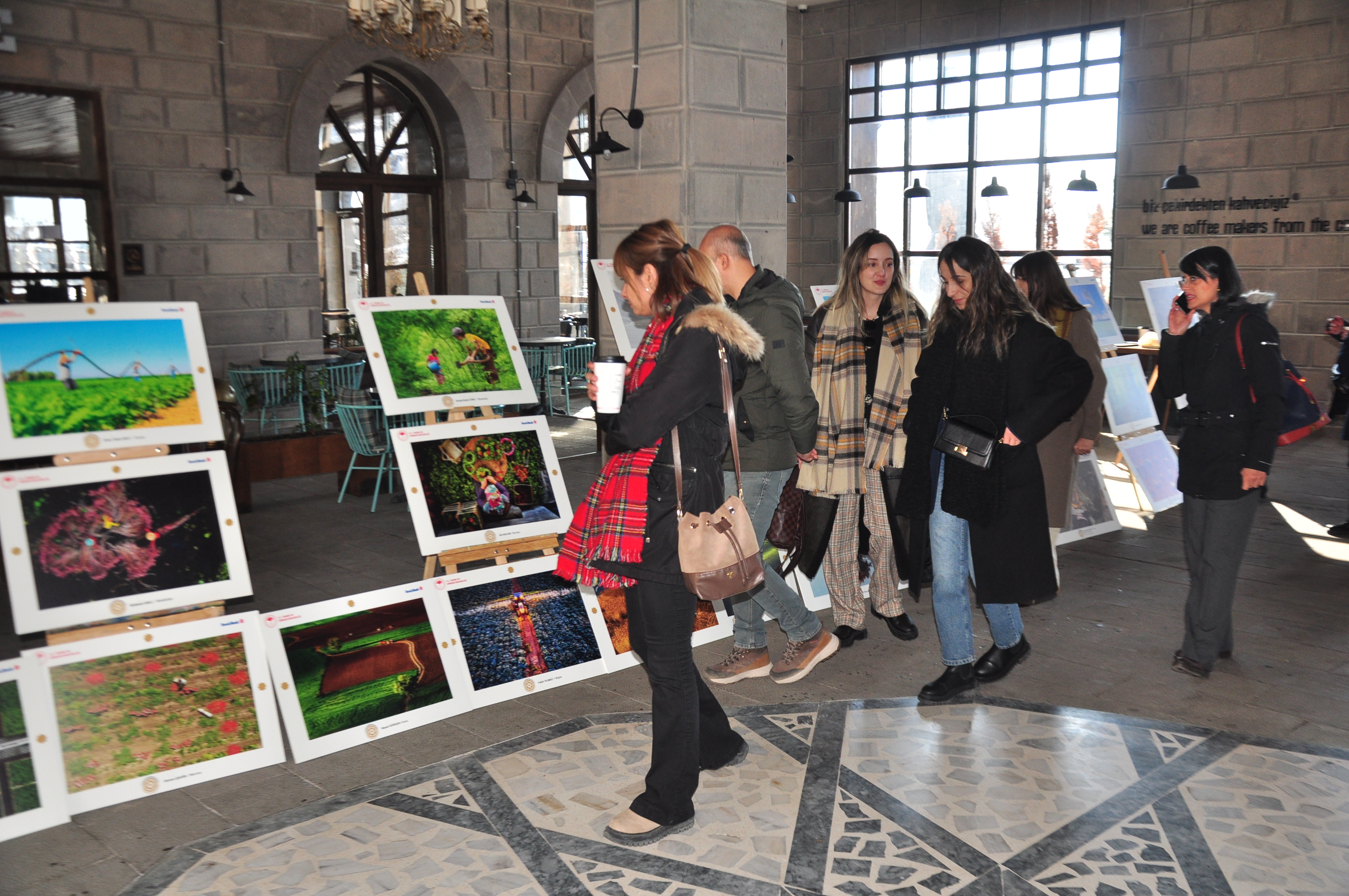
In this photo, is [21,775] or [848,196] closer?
[21,775]

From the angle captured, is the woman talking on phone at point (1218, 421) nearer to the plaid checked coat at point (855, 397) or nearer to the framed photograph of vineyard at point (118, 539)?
the plaid checked coat at point (855, 397)

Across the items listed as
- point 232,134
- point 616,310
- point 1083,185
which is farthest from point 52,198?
point 1083,185

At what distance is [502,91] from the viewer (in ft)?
37.4

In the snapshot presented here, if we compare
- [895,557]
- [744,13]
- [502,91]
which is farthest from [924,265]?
[895,557]

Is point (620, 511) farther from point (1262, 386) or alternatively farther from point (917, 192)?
point (917, 192)

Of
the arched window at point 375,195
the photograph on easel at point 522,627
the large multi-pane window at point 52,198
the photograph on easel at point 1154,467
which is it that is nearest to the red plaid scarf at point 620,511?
the photograph on easel at point 522,627

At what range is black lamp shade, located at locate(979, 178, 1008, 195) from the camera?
466 inches

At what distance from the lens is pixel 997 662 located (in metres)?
3.97

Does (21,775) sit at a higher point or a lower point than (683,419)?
lower

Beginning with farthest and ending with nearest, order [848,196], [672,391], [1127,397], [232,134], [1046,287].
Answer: [848,196] < [232,134] < [1127,397] < [1046,287] < [672,391]

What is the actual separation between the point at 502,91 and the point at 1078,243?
659cm

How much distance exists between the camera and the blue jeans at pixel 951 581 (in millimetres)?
3682

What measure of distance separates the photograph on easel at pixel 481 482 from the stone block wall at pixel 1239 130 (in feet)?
28.3

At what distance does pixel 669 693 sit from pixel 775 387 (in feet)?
4.01
